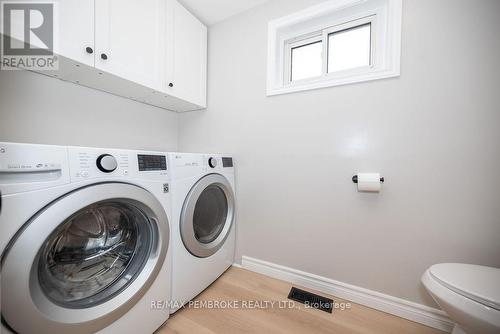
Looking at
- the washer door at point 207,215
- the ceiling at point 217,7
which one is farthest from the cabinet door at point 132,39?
the washer door at point 207,215

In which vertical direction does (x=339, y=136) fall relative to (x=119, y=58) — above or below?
below

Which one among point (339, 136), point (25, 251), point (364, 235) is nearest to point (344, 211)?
point (364, 235)

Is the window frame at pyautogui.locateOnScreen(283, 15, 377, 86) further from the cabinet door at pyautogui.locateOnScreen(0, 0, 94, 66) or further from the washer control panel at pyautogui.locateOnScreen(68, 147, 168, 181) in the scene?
the cabinet door at pyautogui.locateOnScreen(0, 0, 94, 66)

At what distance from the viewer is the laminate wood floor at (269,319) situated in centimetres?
102

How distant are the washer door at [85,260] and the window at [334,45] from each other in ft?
3.96

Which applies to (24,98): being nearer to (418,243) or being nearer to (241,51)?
(241,51)

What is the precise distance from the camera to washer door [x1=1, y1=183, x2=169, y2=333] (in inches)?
21.4

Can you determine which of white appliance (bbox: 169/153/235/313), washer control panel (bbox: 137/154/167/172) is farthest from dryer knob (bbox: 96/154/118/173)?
white appliance (bbox: 169/153/235/313)

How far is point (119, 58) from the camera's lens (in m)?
1.08

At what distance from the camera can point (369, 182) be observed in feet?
3.61

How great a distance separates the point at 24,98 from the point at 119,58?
545mm

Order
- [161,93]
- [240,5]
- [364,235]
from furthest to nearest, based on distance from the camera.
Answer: [240,5]
[161,93]
[364,235]

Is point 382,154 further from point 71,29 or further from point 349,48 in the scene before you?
point 71,29

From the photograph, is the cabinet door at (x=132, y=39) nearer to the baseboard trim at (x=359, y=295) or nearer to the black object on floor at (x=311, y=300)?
the baseboard trim at (x=359, y=295)
